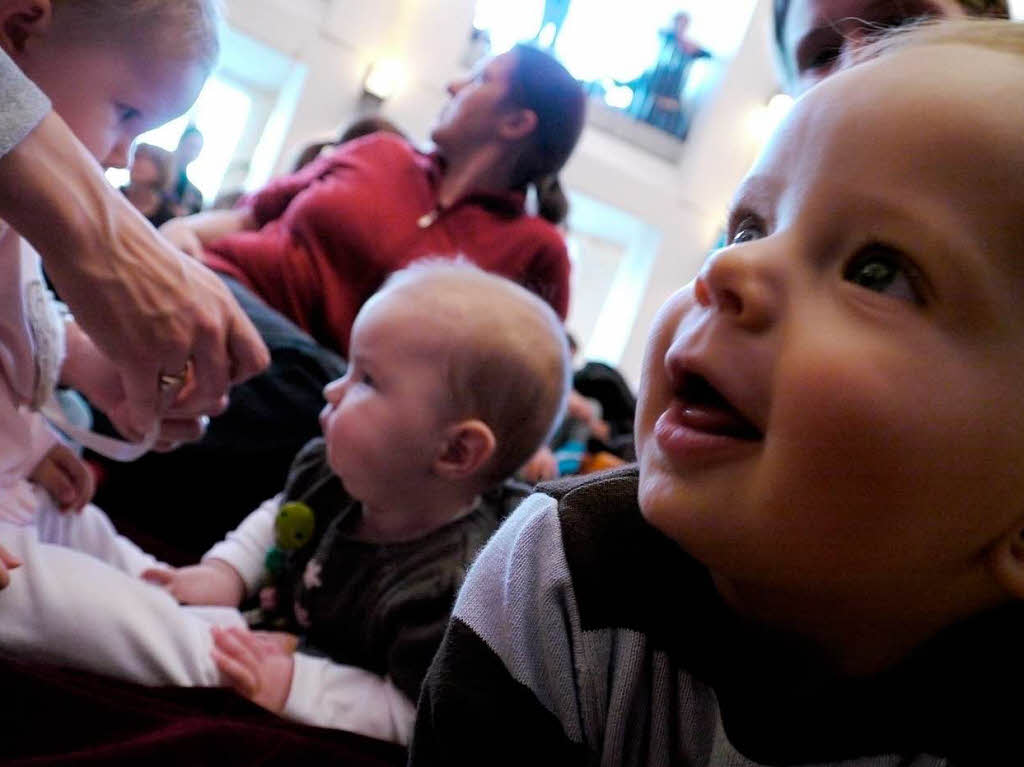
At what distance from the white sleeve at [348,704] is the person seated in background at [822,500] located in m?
0.31

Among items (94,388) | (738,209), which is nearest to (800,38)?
(738,209)

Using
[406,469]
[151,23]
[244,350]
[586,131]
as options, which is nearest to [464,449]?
[406,469]

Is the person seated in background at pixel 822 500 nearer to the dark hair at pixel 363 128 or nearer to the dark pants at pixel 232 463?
the dark pants at pixel 232 463

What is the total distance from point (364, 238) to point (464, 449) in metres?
0.74

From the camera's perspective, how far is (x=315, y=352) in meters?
1.18

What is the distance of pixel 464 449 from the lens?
0.92 metres

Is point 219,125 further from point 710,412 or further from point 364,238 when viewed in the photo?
point 710,412

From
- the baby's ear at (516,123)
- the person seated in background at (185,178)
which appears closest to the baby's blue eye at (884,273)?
the baby's ear at (516,123)

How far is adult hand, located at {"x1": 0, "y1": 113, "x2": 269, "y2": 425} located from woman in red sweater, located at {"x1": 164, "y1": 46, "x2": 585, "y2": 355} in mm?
717

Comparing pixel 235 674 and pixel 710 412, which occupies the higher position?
pixel 710 412

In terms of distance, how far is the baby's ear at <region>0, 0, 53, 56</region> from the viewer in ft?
1.99

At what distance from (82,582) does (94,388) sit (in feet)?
0.95

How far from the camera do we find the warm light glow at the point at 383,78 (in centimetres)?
394

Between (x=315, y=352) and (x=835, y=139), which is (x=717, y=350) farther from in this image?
(x=315, y=352)
